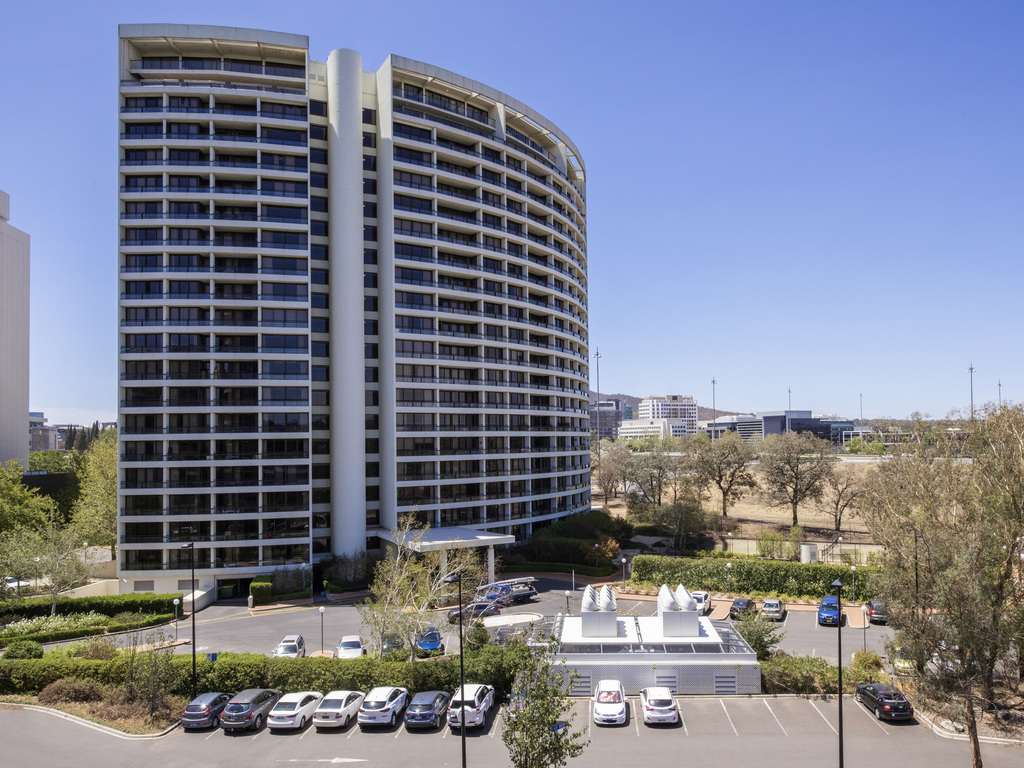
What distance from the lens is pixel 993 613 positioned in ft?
79.3

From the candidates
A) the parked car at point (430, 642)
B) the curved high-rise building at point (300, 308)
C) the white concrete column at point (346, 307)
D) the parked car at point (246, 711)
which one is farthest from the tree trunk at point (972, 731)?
the white concrete column at point (346, 307)

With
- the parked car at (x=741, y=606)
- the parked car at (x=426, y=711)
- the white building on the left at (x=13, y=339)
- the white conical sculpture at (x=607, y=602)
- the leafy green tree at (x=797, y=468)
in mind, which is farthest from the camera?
the white building on the left at (x=13, y=339)

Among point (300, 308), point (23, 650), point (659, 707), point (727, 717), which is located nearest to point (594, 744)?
point (659, 707)

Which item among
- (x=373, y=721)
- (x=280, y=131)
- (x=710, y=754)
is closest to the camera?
(x=710, y=754)

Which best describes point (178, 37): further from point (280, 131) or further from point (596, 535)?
point (596, 535)

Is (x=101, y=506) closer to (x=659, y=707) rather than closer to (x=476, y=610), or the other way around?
(x=476, y=610)

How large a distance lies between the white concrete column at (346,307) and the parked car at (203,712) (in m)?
27.7

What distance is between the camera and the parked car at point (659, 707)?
26438mm

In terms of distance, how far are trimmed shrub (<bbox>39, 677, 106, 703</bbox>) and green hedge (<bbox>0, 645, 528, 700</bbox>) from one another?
1.66 ft

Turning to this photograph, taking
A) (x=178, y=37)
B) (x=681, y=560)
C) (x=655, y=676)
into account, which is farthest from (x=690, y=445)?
(x=178, y=37)

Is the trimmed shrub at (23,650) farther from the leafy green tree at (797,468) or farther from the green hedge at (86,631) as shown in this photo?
the leafy green tree at (797,468)

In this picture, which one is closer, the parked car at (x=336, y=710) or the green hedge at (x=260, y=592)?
the parked car at (x=336, y=710)

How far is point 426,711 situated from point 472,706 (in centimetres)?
190

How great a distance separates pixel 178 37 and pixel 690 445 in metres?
75.4
